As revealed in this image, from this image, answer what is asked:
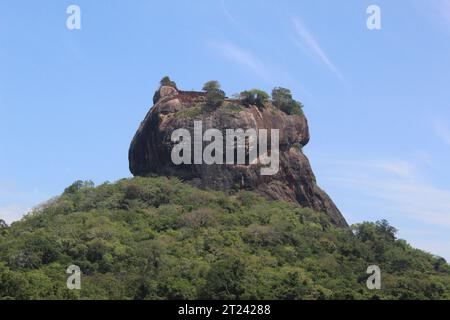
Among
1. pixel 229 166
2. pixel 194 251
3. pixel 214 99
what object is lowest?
pixel 194 251

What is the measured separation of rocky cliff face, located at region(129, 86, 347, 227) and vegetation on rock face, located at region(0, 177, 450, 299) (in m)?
1.66

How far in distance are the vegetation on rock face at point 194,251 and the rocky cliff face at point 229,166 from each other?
5.44 ft

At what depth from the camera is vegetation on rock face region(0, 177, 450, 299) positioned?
5538 cm

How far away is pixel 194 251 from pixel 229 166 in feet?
43.5

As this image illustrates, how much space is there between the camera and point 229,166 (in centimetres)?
7456

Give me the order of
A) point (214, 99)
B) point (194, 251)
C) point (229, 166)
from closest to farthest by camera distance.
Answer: point (194, 251)
point (229, 166)
point (214, 99)

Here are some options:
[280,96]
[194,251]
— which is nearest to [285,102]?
[280,96]

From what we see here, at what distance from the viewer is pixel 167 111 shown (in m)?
77.6

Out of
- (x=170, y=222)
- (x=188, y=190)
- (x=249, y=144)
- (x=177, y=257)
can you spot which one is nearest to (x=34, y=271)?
(x=177, y=257)

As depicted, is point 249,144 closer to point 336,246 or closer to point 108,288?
point 336,246

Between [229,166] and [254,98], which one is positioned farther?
[254,98]

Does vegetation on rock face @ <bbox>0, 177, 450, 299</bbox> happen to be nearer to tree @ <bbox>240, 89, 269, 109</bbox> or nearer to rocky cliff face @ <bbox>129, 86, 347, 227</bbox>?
rocky cliff face @ <bbox>129, 86, 347, 227</bbox>

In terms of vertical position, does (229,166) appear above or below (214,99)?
below

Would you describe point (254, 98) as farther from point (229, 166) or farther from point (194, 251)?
point (194, 251)
